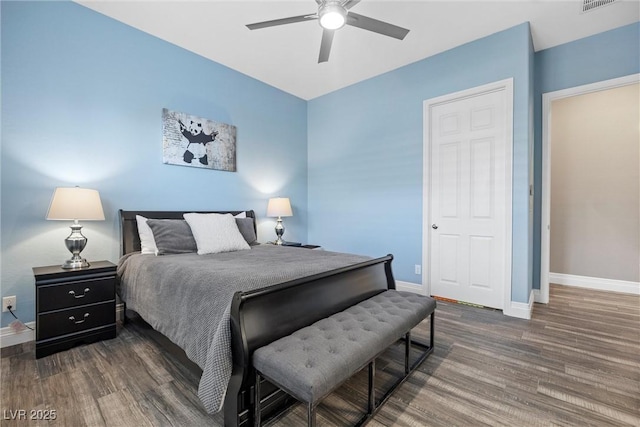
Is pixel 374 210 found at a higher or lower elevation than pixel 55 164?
lower

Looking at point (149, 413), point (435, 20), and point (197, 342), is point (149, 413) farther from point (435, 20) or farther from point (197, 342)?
point (435, 20)

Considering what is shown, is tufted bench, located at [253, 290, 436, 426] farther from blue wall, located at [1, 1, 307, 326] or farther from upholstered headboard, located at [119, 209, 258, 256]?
blue wall, located at [1, 1, 307, 326]

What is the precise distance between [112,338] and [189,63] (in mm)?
3042

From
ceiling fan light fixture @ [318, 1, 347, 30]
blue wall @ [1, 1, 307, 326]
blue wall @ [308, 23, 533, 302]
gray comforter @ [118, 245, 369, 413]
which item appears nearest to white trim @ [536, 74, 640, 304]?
blue wall @ [308, 23, 533, 302]

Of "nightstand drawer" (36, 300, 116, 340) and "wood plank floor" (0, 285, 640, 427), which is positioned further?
"nightstand drawer" (36, 300, 116, 340)

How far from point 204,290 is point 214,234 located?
4.27ft

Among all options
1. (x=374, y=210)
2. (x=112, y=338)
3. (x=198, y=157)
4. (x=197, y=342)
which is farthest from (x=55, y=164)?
(x=374, y=210)

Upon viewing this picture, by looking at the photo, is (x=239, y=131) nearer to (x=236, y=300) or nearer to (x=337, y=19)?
(x=337, y=19)

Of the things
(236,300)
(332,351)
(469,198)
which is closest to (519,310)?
(469,198)

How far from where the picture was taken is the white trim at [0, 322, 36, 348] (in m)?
2.22

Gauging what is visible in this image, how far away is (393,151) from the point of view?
388 centimetres

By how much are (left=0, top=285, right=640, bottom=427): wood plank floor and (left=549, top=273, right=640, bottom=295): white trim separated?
153 cm

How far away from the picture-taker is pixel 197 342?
157 cm

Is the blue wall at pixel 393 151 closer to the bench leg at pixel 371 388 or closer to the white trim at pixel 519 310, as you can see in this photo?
the white trim at pixel 519 310
